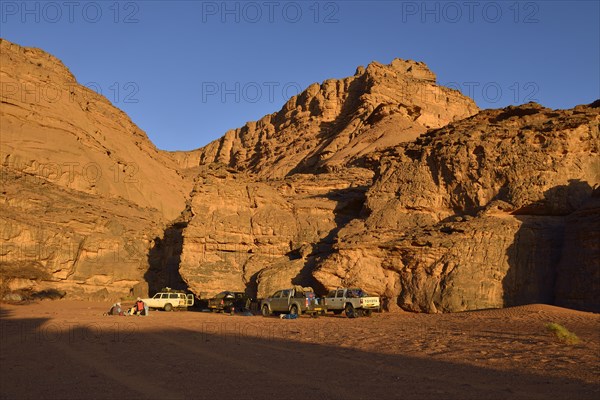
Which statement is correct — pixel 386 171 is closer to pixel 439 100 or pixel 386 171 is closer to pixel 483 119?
pixel 483 119

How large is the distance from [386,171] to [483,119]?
6.98 meters

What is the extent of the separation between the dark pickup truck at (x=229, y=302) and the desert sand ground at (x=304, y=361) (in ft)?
27.9

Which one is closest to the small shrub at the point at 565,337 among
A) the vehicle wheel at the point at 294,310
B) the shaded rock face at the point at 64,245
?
the vehicle wheel at the point at 294,310

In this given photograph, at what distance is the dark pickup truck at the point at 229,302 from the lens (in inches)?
992

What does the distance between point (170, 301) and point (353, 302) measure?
1148 centimetres

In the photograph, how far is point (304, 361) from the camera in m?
9.88

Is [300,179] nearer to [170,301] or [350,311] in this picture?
[170,301]

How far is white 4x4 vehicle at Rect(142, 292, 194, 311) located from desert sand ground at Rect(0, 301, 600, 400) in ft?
33.0

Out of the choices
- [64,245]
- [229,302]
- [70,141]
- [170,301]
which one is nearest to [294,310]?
[229,302]

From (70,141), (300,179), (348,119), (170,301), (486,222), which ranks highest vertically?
(348,119)

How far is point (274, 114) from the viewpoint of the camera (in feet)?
342
